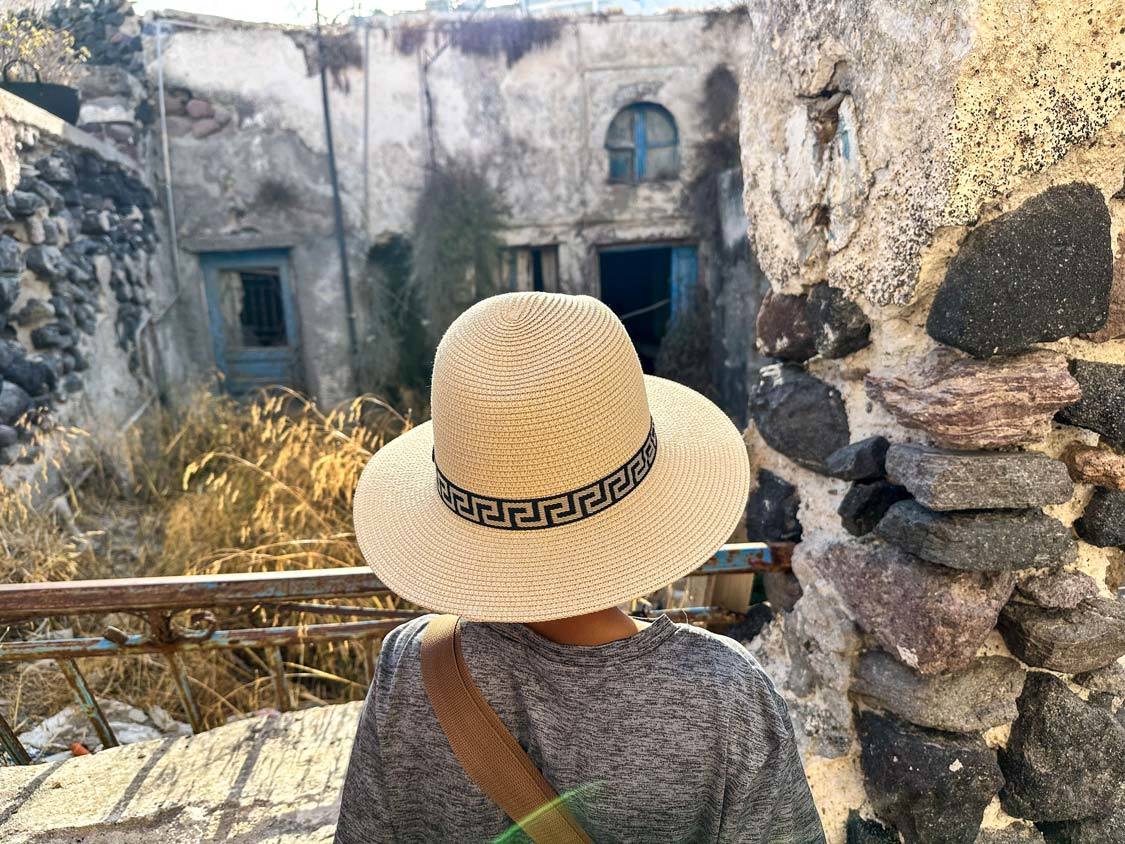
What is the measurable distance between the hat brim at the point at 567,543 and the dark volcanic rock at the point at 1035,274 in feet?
1.45

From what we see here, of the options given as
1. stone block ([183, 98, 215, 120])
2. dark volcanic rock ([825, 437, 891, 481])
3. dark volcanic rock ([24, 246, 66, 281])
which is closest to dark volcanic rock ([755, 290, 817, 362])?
dark volcanic rock ([825, 437, 891, 481])

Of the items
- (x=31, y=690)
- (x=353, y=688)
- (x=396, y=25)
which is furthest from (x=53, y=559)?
(x=396, y=25)

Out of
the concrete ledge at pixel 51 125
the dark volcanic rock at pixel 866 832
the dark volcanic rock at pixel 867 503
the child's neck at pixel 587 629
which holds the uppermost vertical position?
the concrete ledge at pixel 51 125

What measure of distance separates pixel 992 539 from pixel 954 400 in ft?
0.75

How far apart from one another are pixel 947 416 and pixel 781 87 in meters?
0.74

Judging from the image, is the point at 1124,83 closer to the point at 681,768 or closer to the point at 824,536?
the point at 824,536

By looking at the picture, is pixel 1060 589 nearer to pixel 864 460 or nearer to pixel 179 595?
pixel 864 460

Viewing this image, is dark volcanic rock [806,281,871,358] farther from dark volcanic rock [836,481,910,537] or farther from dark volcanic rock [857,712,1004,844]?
dark volcanic rock [857,712,1004,844]

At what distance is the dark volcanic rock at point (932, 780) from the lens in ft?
4.02

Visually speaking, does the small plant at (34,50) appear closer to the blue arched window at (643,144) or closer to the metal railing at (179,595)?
the metal railing at (179,595)

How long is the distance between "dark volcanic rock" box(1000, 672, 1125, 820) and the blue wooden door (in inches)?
300

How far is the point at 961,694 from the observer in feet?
4.03

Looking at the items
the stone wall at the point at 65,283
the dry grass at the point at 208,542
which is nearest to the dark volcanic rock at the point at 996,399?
the dry grass at the point at 208,542

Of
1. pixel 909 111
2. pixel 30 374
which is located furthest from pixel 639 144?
pixel 909 111
